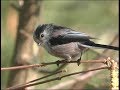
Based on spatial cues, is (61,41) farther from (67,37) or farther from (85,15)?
(85,15)

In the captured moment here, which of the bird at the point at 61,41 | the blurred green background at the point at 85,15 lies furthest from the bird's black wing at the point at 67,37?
the blurred green background at the point at 85,15

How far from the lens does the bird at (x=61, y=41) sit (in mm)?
2234

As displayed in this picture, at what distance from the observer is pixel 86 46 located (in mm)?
2232

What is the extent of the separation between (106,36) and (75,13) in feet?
3.04

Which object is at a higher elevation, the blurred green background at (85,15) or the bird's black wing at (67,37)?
the blurred green background at (85,15)

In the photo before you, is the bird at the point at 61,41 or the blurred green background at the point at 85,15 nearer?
the bird at the point at 61,41

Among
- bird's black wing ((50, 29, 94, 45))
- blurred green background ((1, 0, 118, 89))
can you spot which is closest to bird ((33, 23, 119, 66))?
bird's black wing ((50, 29, 94, 45))

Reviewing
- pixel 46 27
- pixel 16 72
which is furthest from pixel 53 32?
pixel 16 72

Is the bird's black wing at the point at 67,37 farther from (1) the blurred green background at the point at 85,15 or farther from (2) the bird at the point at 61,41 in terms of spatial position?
(1) the blurred green background at the point at 85,15

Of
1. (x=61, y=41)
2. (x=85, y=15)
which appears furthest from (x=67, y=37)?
(x=85, y=15)

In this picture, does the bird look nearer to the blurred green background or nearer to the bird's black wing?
the bird's black wing

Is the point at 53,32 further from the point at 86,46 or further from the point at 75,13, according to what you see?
the point at 75,13

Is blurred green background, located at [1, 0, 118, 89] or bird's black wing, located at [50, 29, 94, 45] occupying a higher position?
blurred green background, located at [1, 0, 118, 89]

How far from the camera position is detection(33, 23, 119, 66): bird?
2234 mm
